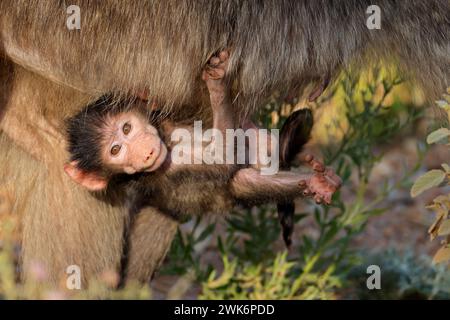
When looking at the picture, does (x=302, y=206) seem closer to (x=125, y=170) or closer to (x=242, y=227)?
(x=242, y=227)

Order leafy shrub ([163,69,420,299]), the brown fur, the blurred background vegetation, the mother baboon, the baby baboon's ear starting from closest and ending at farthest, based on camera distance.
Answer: the mother baboon → the baby baboon's ear → the brown fur → the blurred background vegetation → leafy shrub ([163,69,420,299])

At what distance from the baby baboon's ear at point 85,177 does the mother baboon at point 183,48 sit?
0.14 m

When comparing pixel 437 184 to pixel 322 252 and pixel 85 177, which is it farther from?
pixel 322 252

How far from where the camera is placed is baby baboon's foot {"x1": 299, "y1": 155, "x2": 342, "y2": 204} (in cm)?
372

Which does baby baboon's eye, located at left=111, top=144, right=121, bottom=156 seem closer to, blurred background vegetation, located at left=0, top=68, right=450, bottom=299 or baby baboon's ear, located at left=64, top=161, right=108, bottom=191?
baby baboon's ear, located at left=64, top=161, right=108, bottom=191

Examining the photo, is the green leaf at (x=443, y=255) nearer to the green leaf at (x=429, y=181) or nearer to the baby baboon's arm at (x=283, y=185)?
the green leaf at (x=429, y=181)

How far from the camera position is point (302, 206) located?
710 cm

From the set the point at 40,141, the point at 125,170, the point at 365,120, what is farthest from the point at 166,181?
the point at 365,120

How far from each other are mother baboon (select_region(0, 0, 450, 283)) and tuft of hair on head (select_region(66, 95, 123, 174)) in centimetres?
5

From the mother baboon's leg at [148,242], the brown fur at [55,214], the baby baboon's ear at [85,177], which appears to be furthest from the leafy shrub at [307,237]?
the baby baboon's ear at [85,177]

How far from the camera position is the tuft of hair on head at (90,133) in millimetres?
3980

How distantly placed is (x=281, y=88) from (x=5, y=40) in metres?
1.02

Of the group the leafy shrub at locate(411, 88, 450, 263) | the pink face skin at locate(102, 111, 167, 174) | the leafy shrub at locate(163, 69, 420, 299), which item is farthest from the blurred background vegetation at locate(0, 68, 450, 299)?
the leafy shrub at locate(411, 88, 450, 263)

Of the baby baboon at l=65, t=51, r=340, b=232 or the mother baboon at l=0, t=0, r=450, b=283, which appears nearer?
the mother baboon at l=0, t=0, r=450, b=283
